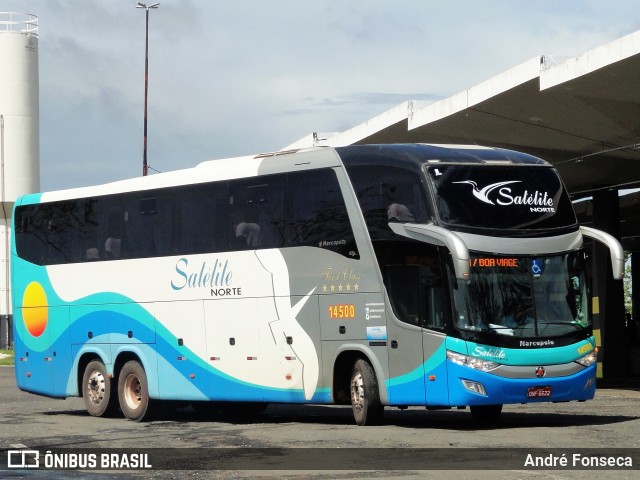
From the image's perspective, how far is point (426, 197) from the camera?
17531mm

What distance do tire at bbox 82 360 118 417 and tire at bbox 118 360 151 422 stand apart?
0.89 ft

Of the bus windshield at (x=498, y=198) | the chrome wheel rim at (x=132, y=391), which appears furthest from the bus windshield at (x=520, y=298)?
the chrome wheel rim at (x=132, y=391)

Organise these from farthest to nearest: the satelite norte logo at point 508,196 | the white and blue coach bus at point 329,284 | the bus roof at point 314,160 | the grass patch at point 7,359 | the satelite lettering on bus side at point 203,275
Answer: the grass patch at point 7,359
the satelite lettering on bus side at point 203,275
the bus roof at point 314,160
the satelite norte logo at point 508,196
the white and blue coach bus at point 329,284

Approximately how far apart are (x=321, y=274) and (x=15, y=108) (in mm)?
45729

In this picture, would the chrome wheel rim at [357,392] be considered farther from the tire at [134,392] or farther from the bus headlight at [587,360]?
the tire at [134,392]

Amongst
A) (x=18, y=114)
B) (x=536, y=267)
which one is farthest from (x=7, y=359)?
(x=536, y=267)

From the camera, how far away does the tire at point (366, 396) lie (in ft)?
59.7

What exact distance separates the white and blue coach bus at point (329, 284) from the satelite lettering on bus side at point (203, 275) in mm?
28

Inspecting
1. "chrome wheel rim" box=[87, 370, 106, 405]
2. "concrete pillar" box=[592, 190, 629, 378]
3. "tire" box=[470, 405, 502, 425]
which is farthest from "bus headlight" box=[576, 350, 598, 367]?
"concrete pillar" box=[592, 190, 629, 378]

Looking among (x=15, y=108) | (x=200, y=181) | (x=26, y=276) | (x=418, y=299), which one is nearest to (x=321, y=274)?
(x=418, y=299)

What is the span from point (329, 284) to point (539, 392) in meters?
3.30

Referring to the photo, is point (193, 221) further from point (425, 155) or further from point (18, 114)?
point (18, 114)

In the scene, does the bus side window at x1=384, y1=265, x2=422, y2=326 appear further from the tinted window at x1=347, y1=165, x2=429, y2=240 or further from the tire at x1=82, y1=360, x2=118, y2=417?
the tire at x1=82, y1=360, x2=118, y2=417

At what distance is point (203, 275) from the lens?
2058cm
